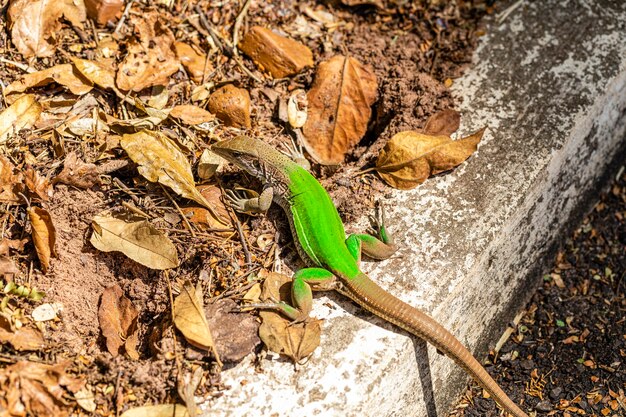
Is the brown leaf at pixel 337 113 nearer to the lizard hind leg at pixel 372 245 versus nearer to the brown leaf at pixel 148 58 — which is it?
the lizard hind leg at pixel 372 245

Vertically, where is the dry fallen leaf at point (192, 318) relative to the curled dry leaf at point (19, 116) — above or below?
below

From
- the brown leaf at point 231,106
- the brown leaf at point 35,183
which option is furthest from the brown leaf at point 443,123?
the brown leaf at point 35,183

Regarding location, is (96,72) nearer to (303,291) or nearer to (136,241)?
(136,241)

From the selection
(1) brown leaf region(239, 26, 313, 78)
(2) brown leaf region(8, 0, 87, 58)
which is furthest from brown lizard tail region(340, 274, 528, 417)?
(2) brown leaf region(8, 0, 87, 58)

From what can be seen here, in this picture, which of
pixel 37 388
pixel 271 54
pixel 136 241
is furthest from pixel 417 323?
pixel 271 54

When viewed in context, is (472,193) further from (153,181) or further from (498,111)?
(153,181)

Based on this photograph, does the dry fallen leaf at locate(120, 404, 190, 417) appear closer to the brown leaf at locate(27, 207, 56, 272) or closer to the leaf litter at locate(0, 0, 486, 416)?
the leaf litter at locate(0, 0, 486, 416)
